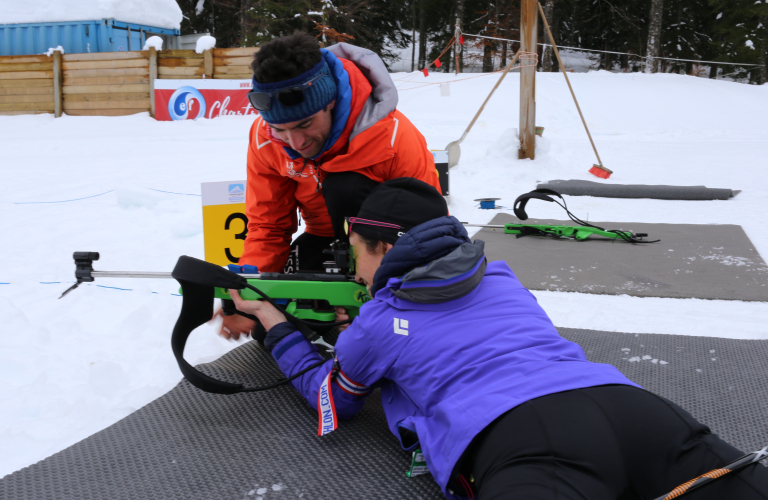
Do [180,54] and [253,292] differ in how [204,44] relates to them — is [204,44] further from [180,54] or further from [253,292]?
[253,292]

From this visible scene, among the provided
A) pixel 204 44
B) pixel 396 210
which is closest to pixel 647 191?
pixel 396 210

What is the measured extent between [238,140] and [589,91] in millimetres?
8400

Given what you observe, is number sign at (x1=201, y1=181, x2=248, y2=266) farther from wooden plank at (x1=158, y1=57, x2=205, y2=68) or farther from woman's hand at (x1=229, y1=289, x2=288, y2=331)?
wooden plank at (x1=158, y1=57, x2=205, y2=68)

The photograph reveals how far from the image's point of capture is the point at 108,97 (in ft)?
34.4

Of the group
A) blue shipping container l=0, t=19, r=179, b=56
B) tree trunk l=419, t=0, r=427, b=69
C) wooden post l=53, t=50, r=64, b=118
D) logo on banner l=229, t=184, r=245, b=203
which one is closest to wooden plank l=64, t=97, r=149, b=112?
wooden post l=53, t=50, r=64, b=118

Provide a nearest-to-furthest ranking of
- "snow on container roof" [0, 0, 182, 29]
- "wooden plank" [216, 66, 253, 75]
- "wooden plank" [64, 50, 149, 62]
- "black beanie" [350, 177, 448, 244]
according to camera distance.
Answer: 1. "black beanie" [350, 177, 448, 244]
2. "wooden plank" [216, 66, 253, 75]
3. "wooden plank" [64, 50, 149, 62]
4. "snow on container roof" [0, 0, 182, 29]

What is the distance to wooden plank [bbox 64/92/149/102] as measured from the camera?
10305 millimetres

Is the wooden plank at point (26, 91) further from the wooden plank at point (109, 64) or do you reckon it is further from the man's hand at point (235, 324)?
the man's hand at point (235, 324)

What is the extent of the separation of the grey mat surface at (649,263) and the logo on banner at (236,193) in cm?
153

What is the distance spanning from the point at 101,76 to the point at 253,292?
35.0 ft

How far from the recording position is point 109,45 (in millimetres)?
12508

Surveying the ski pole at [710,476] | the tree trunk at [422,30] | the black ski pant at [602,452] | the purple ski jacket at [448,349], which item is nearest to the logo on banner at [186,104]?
Answer: the purple ski jacket at [448,349]

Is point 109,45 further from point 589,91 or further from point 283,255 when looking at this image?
point 283,255

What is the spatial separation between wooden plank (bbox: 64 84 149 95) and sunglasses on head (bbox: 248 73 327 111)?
9888mm
